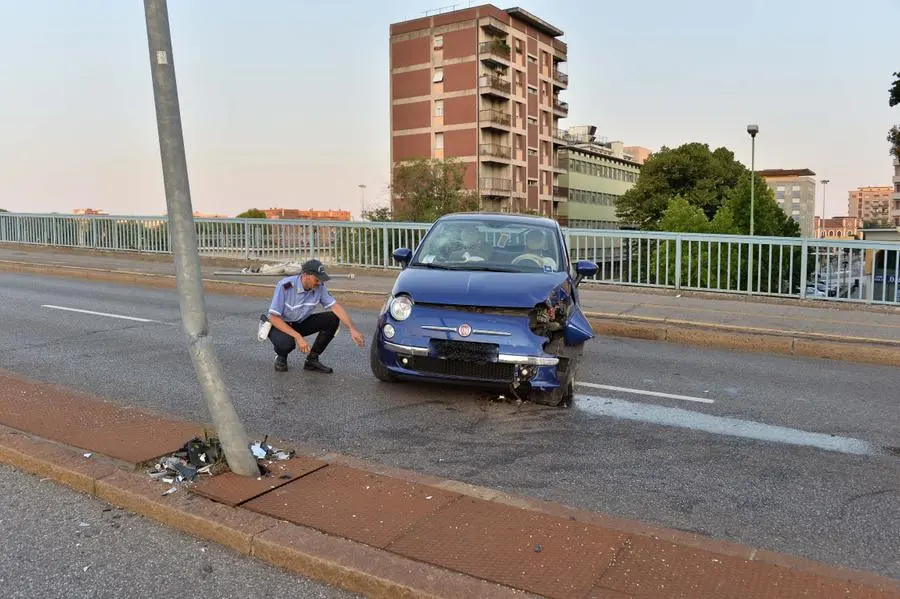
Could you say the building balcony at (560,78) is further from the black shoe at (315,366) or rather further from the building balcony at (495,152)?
the black shoe at (315,366)

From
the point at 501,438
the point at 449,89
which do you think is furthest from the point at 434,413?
the point at 449,89

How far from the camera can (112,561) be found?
353 cm

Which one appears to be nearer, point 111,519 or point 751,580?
point 751,580

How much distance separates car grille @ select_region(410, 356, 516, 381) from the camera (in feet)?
20.1

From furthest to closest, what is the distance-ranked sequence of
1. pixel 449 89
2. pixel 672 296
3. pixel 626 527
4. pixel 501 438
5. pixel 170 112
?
pixel 449 89 → pixel 672 296 → pixel 501 438 → pixel 170 112 → pixel 626 527

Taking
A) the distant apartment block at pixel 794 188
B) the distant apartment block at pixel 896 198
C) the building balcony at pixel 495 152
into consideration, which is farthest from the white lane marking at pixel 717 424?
the distant apartment block at pixel 794 188

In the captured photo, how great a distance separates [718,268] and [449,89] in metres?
59.4

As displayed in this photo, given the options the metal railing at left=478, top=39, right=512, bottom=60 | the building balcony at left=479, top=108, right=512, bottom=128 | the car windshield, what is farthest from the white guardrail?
the metal railing at left=478, top=39, right=512, bottom=60

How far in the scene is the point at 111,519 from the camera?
396 centimetres

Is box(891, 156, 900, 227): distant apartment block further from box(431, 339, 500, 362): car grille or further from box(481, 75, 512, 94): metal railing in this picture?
box(431, 339, 500, 362): car grille

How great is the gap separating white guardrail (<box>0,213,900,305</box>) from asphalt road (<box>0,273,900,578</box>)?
5.02 meters

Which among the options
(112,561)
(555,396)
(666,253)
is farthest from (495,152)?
(112,561)

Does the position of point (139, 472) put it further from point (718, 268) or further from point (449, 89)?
point (449, 89)

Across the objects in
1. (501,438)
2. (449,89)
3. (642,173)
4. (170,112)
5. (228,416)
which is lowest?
(501,438)
